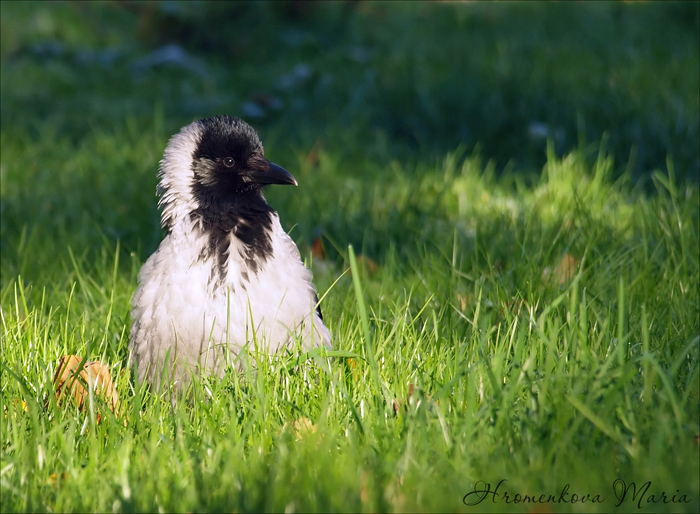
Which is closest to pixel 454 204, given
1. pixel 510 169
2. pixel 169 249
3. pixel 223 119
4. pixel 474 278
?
pixel 510 169

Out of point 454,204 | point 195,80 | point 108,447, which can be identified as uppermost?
point 195,80

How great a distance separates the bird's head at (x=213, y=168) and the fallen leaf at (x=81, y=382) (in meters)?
0.62

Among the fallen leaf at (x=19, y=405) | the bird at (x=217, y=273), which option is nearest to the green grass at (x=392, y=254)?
the fallen leaf at (x=19, y=405)

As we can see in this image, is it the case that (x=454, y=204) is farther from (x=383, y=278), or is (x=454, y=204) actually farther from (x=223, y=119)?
(x=223, y=119)

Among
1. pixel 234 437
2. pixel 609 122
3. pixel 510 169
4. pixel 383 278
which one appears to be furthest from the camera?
pixel 609 122

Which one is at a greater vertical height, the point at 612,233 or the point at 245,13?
the point at 245,13

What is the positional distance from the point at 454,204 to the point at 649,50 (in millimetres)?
3881

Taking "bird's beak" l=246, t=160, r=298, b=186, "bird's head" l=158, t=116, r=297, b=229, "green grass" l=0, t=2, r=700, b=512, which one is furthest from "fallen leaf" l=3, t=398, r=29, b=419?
"bird's beak" l=246, t=160, r=298, b=186

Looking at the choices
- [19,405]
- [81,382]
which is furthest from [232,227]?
[19,405]

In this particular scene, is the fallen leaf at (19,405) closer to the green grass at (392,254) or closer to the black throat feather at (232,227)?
the green grass at (392,254)

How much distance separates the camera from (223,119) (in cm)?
335

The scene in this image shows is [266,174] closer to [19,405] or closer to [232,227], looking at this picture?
[232,227]

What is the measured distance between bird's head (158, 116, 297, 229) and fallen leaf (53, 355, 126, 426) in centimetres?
62

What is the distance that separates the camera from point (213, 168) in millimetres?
3289
